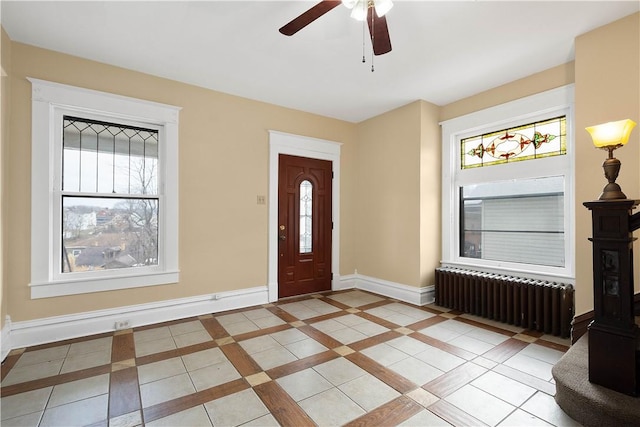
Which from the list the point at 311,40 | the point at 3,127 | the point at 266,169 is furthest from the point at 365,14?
the point at 3,127

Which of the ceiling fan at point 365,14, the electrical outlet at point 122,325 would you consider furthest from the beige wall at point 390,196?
the electrical outlet at point 122,325

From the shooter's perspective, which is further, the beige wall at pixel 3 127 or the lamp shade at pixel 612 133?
the beige wall at pixel 3 127

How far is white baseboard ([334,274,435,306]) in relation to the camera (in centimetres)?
446

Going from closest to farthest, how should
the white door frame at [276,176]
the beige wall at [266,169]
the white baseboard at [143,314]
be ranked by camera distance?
the beige wall at [266,169], the white baseboard at [143,314], the white door frame at [276,176]

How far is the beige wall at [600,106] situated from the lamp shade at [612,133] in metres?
0.45

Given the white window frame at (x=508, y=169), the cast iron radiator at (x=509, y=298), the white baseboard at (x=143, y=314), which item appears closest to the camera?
the white baseboard at (x=143, y=314)

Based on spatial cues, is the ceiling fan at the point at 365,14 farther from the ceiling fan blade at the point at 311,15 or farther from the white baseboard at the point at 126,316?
the white baseboard at the point at 126,316

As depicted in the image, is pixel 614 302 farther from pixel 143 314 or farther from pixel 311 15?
pixel 143 314

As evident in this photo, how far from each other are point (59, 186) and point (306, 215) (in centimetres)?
320

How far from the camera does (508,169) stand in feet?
13.0

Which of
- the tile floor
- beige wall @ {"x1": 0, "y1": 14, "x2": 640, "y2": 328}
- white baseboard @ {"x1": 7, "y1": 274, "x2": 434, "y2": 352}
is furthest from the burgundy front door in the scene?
the tile floor

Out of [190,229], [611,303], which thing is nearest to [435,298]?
→ [611,303]

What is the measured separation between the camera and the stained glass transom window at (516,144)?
3562 millimetres

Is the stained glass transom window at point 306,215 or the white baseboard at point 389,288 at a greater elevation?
the stained glass transom window at point 306,215
